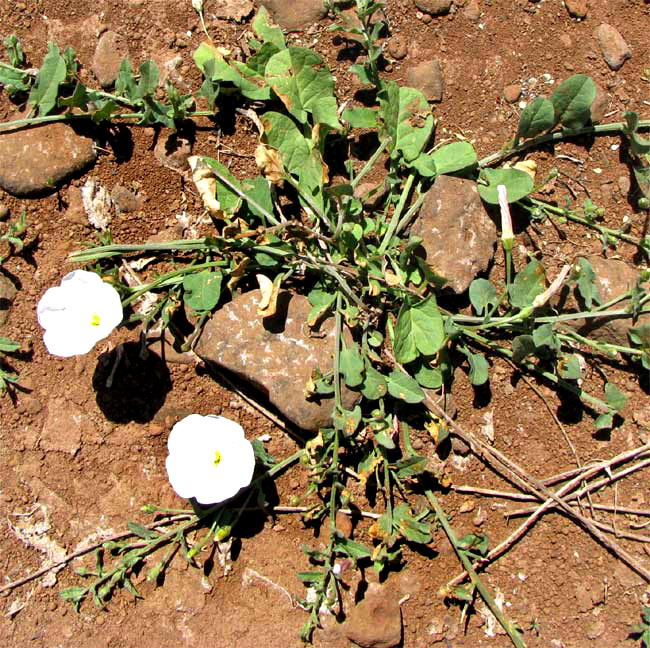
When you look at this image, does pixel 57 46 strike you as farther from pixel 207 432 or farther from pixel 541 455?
pixel 541 455

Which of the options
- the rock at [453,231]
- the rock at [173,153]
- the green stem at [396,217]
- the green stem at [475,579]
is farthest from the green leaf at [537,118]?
the green stem at [475,579]

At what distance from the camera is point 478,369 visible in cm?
252

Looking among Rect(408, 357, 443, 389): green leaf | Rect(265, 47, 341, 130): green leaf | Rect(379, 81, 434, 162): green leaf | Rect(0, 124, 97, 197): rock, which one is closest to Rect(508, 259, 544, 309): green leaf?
Rect(408, 357, 443, 389): green leaf

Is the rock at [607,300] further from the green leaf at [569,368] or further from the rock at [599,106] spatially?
the rock at [599,106]

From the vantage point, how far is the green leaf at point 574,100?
257 cm

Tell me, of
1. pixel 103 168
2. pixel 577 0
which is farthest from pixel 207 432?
pixel 577 0

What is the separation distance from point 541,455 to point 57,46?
268 cm

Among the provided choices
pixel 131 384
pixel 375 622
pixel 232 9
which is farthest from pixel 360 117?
pixel 375 622

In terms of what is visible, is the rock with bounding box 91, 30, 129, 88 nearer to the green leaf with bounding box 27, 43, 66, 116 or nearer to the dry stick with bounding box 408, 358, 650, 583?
the green leaf with bounding box 27, 43, 66, 116

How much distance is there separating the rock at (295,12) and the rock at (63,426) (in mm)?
1856

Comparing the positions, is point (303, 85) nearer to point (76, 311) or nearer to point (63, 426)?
point (76, 311)

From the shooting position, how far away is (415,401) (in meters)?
Answer: 2.44

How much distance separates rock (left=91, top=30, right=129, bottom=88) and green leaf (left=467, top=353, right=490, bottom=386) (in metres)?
1.90

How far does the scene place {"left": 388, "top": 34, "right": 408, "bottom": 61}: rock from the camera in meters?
2.83
